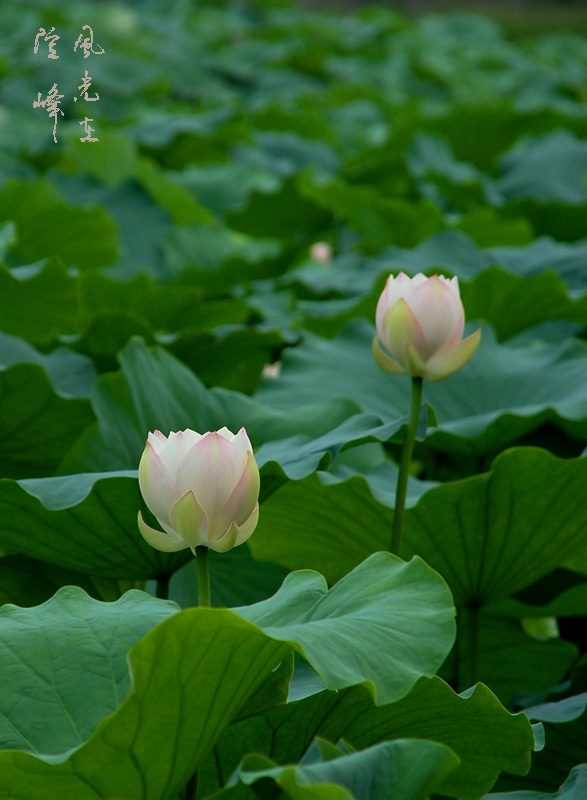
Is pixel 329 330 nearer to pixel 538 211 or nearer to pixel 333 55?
pixel 538 211

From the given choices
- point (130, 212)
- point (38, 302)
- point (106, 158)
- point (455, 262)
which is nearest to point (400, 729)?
point (38, 302)

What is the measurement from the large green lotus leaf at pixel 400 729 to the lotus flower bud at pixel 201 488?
124 millimetres

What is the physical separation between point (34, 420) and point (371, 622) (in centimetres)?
57

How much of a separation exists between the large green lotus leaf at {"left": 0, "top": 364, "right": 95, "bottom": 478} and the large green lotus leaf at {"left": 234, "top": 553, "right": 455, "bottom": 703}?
1.48 feet

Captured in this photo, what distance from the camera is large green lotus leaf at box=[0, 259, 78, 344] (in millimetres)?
1341

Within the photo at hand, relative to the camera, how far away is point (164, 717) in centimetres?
54

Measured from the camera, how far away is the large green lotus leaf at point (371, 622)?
22.5 inches

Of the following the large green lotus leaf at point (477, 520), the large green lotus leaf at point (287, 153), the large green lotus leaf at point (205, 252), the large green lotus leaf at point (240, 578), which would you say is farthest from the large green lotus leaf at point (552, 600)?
the large green lotus leaf at point (287, 153)

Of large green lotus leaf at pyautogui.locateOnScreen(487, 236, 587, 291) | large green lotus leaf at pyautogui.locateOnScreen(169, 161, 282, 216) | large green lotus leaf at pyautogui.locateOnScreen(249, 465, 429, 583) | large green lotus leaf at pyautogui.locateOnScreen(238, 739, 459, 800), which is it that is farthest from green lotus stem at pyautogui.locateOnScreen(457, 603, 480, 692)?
large green lotus leaf at pyautogui.locateOnScreen(169, 161, 282, 216)

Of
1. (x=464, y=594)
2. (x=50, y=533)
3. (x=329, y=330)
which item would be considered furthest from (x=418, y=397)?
(x=329, y=330)

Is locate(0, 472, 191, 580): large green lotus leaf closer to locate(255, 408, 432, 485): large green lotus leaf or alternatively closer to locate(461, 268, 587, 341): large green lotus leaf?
locate(255, 408, 432, 485): large green lotus leaf

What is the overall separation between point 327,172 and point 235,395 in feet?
6.78

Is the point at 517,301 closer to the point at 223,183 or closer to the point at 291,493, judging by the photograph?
the point at 291,493

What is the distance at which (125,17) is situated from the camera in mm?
5168
